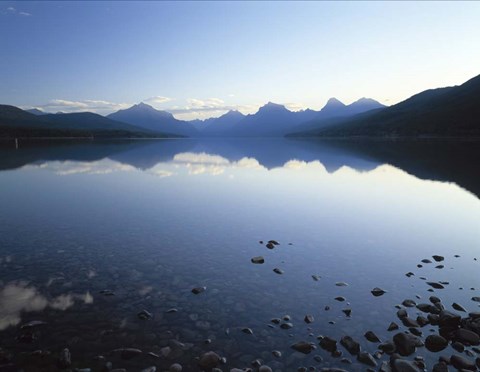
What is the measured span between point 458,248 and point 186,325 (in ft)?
68.0

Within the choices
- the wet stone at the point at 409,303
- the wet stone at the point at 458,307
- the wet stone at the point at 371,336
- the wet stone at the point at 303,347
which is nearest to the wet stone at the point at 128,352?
the wet stone at the point at 303,347

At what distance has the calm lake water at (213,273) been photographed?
1192 centimetres

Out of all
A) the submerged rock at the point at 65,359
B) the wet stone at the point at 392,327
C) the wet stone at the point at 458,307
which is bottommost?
the wet stone at the point at 458,307

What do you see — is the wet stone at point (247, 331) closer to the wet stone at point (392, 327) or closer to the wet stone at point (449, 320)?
the wet stone at point (392, 327)

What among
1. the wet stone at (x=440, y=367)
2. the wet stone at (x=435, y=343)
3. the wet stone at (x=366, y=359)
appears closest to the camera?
the wet stone at (x=440, y=367)

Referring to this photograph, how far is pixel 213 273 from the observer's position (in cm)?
1833

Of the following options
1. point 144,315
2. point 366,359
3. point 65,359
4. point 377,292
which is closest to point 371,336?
point 366,359

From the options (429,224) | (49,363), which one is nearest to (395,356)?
(49,363)

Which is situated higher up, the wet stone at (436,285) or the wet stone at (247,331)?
the wet stone at (247,331)

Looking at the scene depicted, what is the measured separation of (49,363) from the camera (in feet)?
34.9

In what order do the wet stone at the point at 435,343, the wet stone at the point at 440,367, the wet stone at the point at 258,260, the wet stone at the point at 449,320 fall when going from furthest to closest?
the wet stone at the point at 258,260, the wet stone at the point at 449,320, the wet stone at the point at 435,343, the wet stone at the point at 440,367

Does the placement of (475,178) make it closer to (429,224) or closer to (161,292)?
(429,224)

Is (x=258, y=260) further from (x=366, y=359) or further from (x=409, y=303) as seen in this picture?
(x=366, y=359)

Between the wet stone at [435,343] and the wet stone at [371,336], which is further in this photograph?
the wet stone at [371,336]
